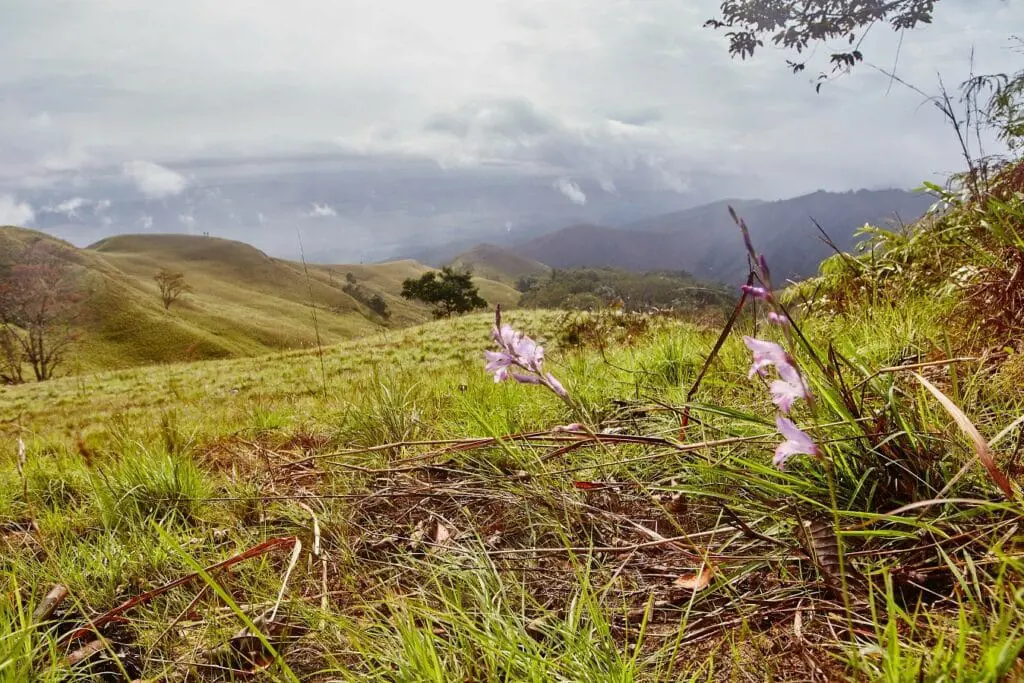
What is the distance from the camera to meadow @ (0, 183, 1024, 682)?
1.19 m

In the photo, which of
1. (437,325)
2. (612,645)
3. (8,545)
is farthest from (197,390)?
(612,645)

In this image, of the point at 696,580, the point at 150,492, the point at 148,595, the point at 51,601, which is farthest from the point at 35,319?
the point at 696,580

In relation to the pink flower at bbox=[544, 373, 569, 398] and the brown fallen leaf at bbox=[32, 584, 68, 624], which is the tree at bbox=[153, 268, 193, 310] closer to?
the brown fallen leaf at bbox=[32, 584, 68, 624]

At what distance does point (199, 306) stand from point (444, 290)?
45931 millimetres

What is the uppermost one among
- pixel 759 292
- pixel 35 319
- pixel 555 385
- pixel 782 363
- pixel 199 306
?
pixel 199 306

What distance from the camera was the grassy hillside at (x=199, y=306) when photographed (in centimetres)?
6938

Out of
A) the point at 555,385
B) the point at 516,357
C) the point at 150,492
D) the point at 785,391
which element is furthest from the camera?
the point at 150,492

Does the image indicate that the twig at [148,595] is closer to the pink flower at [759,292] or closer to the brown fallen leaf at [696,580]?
the brown fallen leaf at [696,580]

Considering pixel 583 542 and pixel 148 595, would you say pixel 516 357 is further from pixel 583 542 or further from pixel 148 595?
pixel 148 595

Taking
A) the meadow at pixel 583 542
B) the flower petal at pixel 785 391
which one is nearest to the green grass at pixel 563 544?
the meadow at pixel 583 542

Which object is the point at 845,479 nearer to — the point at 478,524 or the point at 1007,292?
the point at 478,524

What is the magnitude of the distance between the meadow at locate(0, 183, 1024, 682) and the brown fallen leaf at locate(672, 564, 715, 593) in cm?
1

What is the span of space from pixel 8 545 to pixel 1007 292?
15.1ft

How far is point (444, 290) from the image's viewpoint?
71.9 metres
